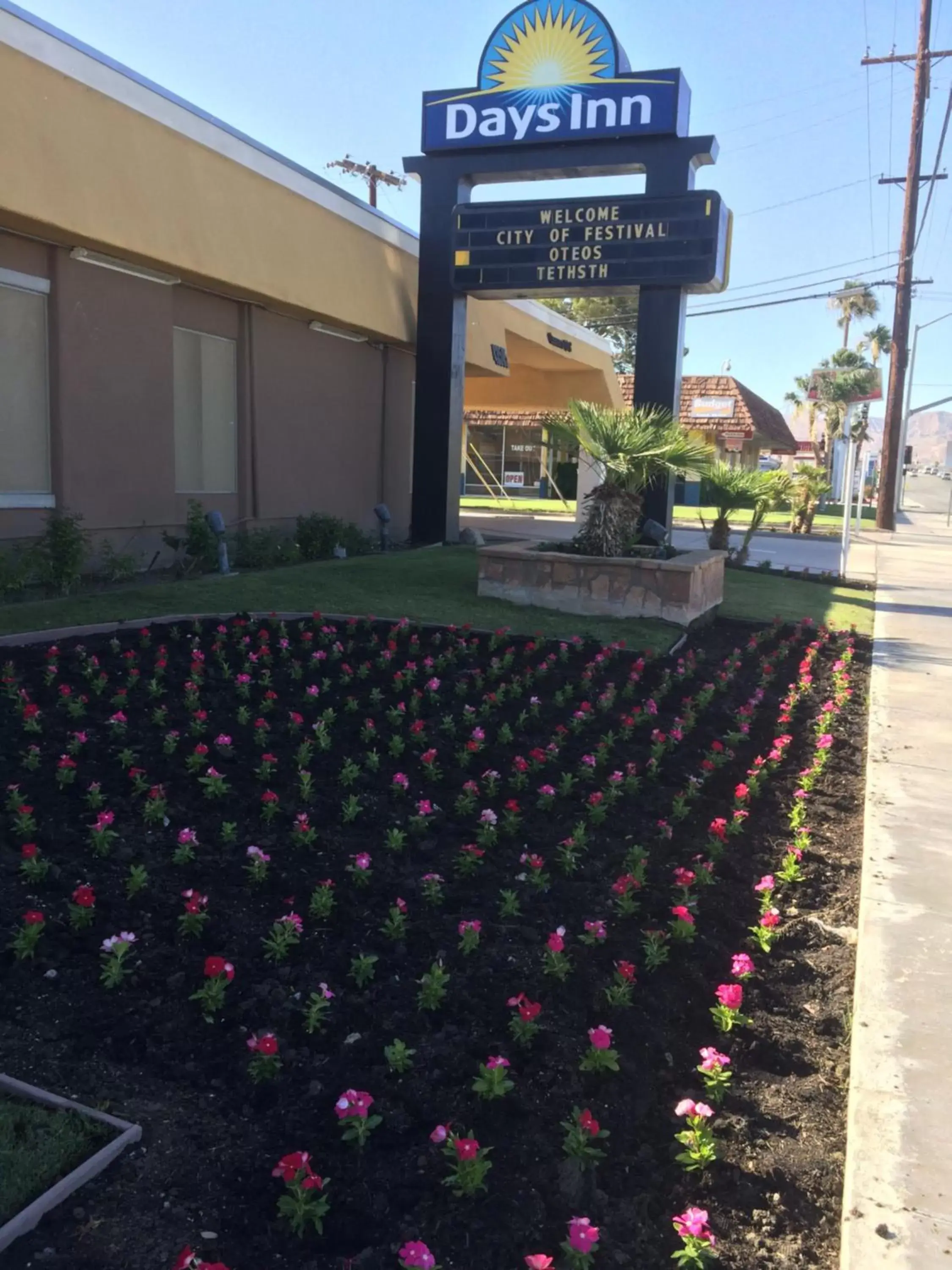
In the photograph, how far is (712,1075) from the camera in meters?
2.76

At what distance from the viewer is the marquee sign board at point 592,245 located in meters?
12.7

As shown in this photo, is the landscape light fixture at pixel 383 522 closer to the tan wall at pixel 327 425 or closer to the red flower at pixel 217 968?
the tan wall at pixel 327 425

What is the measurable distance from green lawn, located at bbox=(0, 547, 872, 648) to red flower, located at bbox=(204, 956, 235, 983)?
15.6ft

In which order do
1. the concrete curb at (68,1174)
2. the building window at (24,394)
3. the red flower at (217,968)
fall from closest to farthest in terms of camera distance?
the concrete curb at (68,1174)
the red flower at (217,968)
the building window at (24,394)

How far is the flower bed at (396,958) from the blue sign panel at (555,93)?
965 cm

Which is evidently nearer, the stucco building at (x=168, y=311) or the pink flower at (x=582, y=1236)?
the pink flower at (x=582, y=1236)

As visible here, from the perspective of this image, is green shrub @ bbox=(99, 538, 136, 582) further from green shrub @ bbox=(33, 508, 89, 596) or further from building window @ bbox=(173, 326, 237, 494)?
building window @ bbox=(173, 326, 237, 494)

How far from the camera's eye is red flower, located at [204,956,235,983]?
2936 millimetres

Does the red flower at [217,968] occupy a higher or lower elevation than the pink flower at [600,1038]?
higher

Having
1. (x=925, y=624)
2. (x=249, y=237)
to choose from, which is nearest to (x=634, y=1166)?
(x=925, y=624)

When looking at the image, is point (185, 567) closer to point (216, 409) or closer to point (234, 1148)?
point (216, 409)

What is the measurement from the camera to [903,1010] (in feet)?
10.3

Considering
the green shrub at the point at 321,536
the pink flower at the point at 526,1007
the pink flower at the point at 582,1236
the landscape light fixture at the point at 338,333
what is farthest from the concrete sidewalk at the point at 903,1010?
the landscape light fixture at the point at 338,333

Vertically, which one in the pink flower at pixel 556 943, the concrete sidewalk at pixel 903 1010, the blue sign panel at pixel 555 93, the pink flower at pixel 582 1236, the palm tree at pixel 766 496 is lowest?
the concrete sidewalk at pixel 903 1010
